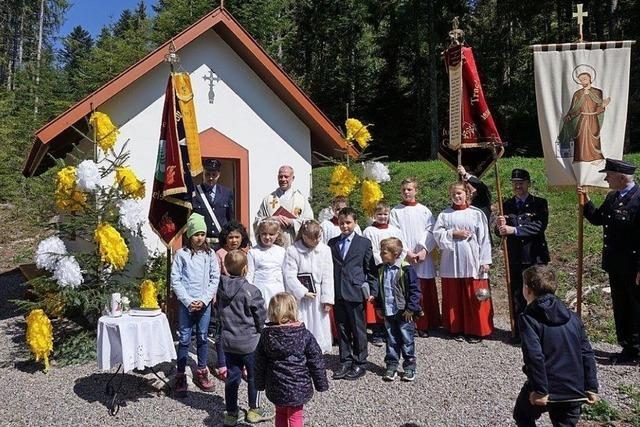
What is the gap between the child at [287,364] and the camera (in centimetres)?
395

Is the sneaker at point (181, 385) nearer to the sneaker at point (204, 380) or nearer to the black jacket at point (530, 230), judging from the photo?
the sneaker at point (204, 380)

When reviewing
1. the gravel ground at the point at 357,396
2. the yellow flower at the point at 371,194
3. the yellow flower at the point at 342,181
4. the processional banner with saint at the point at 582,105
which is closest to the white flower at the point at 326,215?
the yellow flower at the point at 342,181

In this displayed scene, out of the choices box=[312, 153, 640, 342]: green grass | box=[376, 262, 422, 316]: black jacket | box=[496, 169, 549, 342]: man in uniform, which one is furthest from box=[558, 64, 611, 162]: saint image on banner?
box=[376, 262, 422, 316]: black jacket

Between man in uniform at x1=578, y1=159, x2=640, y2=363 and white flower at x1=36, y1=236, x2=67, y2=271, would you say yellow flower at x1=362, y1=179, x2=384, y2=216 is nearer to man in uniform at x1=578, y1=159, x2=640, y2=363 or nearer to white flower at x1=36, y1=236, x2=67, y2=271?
man in uniform at x1=578, y1=159, x2=640, y2=363

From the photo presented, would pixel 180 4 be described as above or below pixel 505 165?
above

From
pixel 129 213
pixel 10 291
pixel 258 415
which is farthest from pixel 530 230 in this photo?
pixel 10 291

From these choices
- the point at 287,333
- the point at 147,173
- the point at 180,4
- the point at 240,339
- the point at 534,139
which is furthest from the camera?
the point at 534,139

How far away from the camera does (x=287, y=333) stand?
3.99 m

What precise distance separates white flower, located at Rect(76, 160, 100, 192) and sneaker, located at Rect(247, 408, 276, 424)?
3431mm

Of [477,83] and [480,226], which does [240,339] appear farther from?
[477,83]

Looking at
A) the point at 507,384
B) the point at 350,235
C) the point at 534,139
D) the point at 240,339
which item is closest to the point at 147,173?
the point at 350,235

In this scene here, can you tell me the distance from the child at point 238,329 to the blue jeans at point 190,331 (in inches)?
38.1

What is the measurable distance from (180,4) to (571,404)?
25448 mm

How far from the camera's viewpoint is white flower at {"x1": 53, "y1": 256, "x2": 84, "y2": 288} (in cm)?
638
